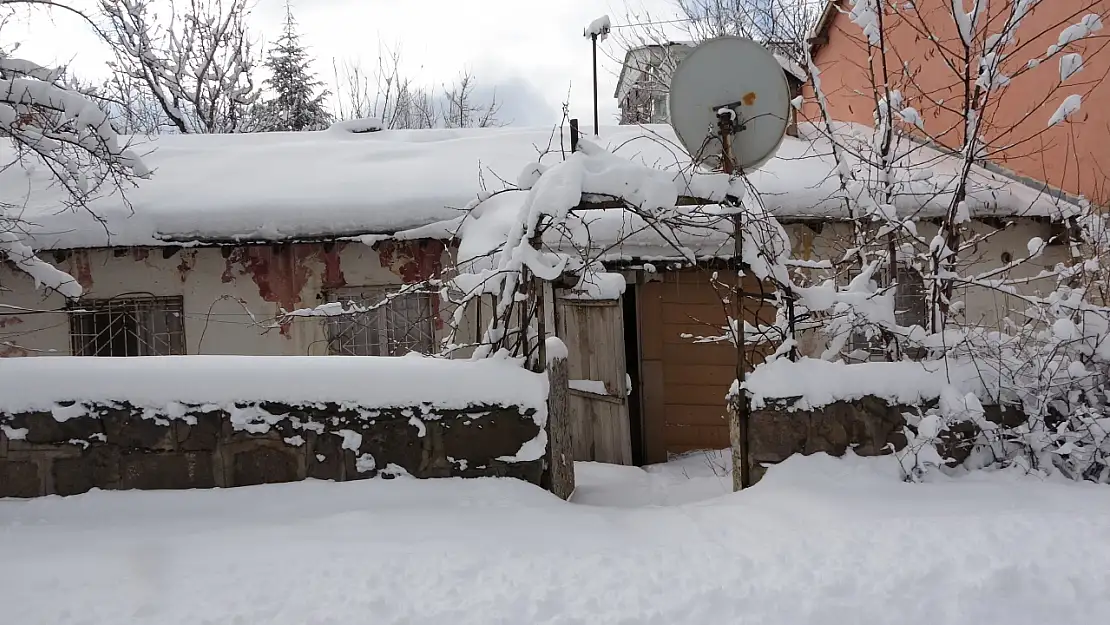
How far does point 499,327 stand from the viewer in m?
3.78

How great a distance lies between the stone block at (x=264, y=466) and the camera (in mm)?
3488

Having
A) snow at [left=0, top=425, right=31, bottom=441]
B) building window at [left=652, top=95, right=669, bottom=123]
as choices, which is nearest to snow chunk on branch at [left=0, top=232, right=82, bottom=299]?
snow at [left=0, top=425, right=31, bottom=441]

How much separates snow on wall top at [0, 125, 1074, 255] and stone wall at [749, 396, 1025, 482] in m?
2.39

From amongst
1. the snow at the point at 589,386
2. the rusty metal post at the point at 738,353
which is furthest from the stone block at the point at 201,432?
the snow at the point at 589,386

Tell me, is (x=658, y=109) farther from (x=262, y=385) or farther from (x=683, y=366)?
(x=262, y=385)

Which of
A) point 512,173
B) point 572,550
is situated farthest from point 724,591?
point 512,173

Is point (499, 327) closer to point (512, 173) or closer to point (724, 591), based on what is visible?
point (724, 591)

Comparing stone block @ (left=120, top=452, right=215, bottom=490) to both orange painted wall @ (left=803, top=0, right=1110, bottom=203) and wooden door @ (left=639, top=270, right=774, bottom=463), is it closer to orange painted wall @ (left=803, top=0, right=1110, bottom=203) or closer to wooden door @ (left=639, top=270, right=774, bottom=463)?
wooden door @ (left=639, top=270, right=774, bottom=463)

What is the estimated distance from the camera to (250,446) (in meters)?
3.49

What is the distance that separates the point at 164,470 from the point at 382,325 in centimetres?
361

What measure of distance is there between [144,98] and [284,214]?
43.4ft

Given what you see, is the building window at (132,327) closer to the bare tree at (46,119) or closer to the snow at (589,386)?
the bare tree at (46,119)

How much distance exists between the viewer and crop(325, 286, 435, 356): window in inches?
266

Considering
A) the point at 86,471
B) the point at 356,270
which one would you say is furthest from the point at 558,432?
the point at 356,270
